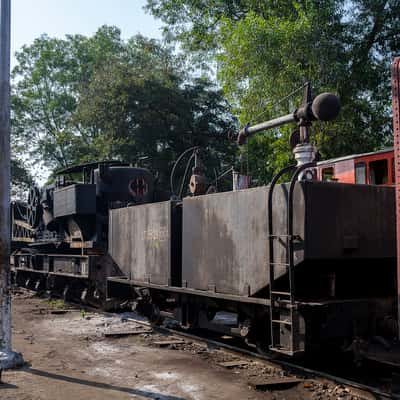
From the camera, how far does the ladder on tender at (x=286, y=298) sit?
611 centimetres

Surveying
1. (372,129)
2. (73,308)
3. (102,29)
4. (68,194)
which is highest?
(102,29)

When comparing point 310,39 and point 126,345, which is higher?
point 310,39

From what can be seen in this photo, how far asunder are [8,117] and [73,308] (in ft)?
24.1

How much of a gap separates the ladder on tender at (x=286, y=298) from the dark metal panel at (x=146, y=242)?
2702mm

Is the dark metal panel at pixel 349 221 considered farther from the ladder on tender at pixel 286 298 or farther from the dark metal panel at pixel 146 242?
the dark metal panel at pixel 146 242

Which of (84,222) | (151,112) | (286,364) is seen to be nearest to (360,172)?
(286,364)

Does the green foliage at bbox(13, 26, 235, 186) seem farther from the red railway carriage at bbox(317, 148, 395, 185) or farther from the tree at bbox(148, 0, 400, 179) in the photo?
the red railway carriage at bbox(317, 148, 395, 185)

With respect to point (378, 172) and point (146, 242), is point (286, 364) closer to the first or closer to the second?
point (146, 242)

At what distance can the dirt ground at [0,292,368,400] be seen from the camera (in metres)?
6.11

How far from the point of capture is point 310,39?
1625cm

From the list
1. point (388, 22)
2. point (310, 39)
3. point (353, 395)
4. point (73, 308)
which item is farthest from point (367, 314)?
point (388, 22)

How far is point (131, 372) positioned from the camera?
7.11m

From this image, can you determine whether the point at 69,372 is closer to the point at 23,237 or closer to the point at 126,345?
the point at 126,345

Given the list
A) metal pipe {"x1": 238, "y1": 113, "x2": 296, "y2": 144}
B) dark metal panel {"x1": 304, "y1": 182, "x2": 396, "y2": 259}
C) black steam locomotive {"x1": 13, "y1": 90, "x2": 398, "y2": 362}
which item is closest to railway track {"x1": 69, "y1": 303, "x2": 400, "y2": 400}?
black steam locomotive {"x1": 13, "y1": 90, "x2": 398, "y2": 362}
